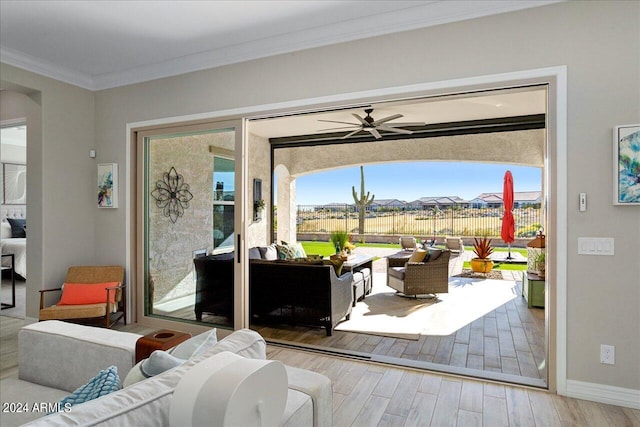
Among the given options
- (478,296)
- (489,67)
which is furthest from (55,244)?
(478,296)

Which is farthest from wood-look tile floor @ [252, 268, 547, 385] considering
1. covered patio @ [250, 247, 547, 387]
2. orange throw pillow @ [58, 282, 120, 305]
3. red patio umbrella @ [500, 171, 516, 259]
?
red patio umbrella @ [500, 171, 516, 259]

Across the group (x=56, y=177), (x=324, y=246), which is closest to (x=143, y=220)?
(x=56, y=177)

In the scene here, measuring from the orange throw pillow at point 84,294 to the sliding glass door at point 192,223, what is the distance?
424 millimetres

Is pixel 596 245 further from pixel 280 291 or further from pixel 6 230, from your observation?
pixel 6 230

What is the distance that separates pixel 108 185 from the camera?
4535 millimetres

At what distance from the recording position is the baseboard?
8.36 ft

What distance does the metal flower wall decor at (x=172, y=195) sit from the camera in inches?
166

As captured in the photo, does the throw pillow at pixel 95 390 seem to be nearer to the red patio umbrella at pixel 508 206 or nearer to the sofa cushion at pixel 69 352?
the sofa cushion at pixel 69 352

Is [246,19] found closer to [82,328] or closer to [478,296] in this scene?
[82,328]

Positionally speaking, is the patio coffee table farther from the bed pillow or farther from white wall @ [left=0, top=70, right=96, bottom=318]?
the bed pillow

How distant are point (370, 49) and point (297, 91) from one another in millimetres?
740

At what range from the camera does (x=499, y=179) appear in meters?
9.99

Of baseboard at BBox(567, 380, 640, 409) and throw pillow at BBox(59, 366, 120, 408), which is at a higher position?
throw pillow at BBox(59, 366, 120, 408)

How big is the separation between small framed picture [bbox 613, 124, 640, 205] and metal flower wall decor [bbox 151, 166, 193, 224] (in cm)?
372
